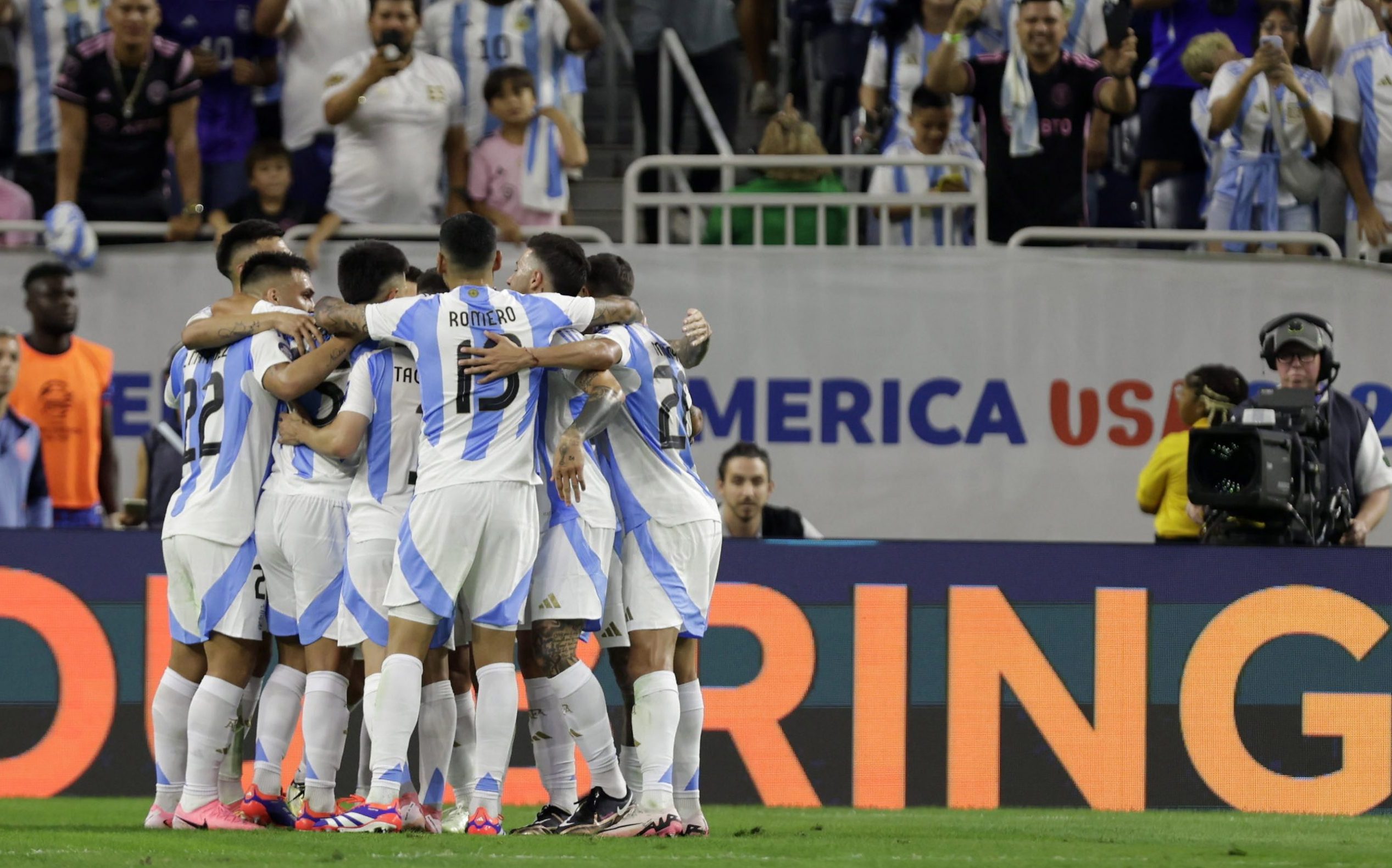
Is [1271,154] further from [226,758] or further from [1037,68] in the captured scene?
[226,758]

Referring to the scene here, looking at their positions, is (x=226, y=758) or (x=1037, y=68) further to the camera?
(x=1037, y=68)

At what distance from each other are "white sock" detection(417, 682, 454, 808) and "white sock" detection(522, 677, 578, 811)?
284 millimetres

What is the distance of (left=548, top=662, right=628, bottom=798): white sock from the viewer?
6.71m

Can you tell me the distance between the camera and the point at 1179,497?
10.1 m

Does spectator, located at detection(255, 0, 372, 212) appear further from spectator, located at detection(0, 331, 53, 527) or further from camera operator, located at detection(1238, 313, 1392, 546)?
camera operator, located at detection(1238, 313, 1392, 546)

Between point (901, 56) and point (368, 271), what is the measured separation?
20.9ft

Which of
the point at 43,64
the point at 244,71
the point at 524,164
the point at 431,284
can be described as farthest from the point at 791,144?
the point at 431,284

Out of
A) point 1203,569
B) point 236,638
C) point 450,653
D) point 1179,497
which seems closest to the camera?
point 236,638

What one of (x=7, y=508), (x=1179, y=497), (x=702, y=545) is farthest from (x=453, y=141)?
(x=702, y=545)

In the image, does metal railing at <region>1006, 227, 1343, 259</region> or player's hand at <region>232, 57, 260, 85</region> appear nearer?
metal railing at <region>1006, 227, 1343, 259</region>

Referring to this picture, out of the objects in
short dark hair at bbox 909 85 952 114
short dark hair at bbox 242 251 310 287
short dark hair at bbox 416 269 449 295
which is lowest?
short dark hair at bbox 416 269 449 295

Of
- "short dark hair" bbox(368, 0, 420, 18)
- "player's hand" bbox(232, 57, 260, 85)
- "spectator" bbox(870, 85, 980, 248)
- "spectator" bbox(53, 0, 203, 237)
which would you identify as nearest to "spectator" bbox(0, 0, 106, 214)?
"spectator" bbox(53, 0, 203, 237)

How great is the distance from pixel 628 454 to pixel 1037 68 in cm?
577

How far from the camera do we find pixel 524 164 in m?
11.8
